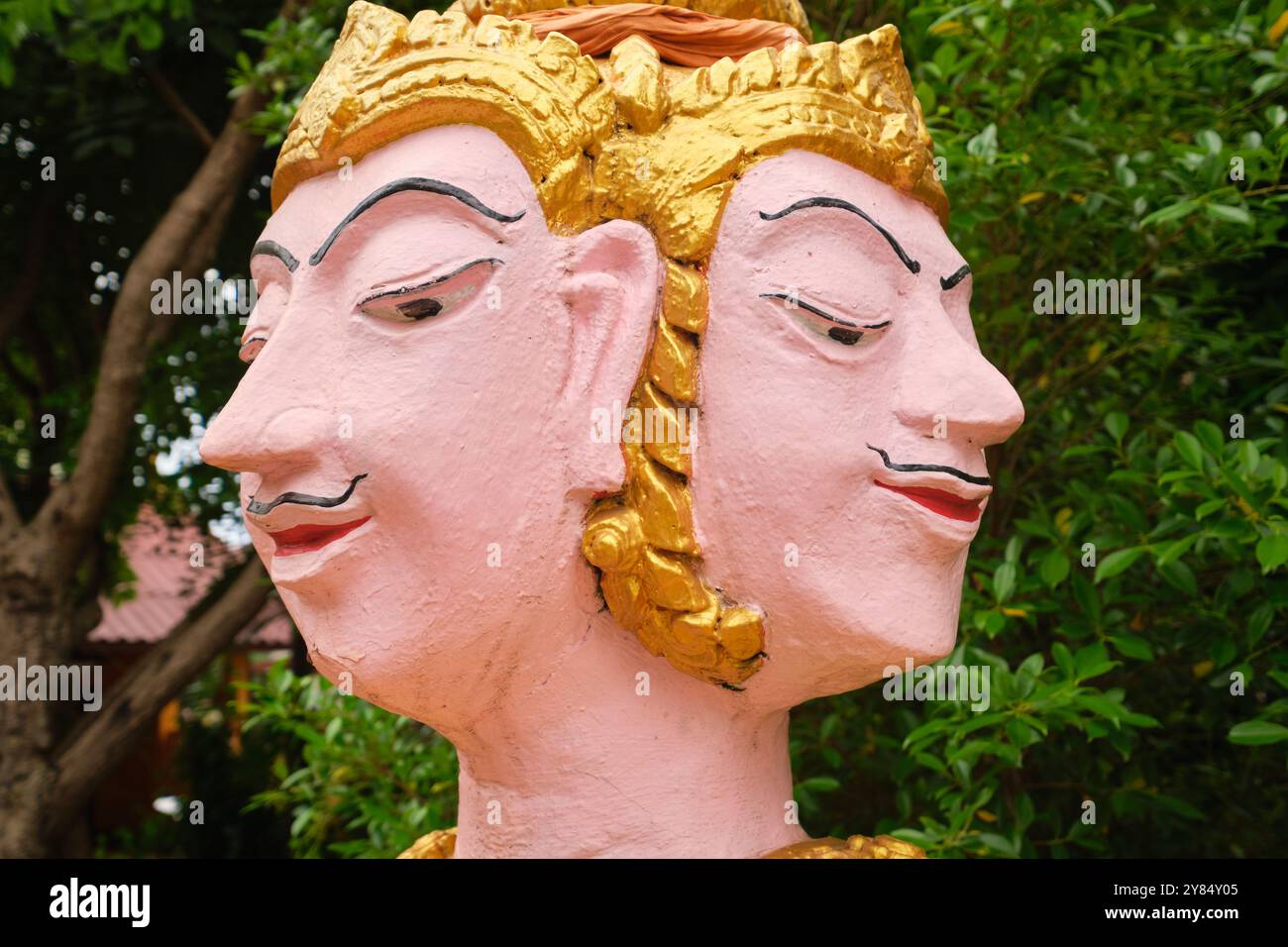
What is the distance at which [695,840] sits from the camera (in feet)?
6.76

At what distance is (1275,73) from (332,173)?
88.1 inches

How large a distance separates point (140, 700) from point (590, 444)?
3.79 m

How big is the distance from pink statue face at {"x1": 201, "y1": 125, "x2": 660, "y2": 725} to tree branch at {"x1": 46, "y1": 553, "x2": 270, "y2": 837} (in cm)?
321

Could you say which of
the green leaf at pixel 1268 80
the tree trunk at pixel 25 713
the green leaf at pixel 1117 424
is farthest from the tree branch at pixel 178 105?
the green leaf at pixel 1268 80

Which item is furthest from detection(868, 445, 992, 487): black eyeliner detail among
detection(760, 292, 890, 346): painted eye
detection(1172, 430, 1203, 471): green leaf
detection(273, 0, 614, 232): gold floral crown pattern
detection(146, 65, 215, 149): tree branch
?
detection(146, 65, 215, 149): tree branch

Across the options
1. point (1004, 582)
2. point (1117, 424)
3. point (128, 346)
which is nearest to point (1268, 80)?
point (1117, 424)

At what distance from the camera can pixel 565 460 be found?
6.54 feet

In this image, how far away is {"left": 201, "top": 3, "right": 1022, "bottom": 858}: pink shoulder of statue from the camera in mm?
1928

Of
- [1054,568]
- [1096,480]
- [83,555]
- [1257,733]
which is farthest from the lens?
[83,555]

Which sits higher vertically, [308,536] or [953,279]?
[953,279]

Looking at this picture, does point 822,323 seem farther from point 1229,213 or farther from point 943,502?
point 1229,213

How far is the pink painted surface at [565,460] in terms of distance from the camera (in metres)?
1.92

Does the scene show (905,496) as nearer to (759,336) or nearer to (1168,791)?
(759,336)

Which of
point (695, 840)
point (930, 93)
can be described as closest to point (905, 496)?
point (695, 840)
